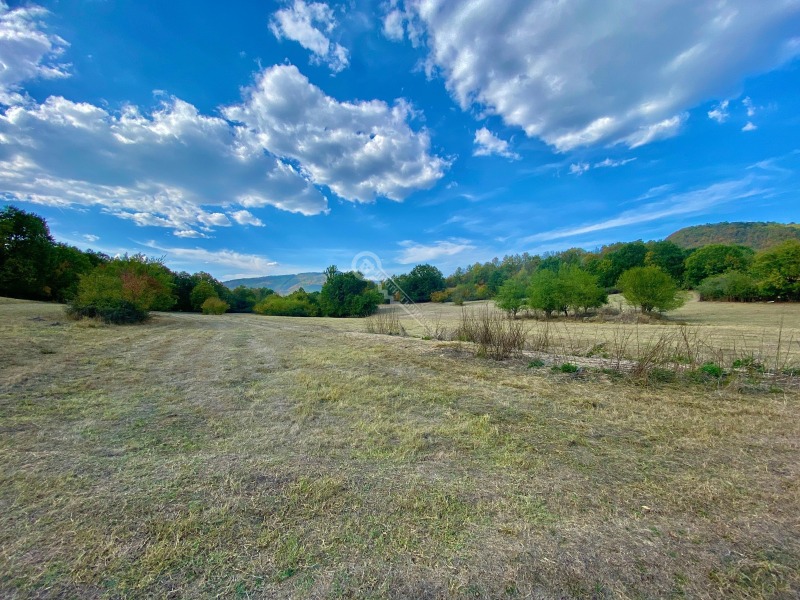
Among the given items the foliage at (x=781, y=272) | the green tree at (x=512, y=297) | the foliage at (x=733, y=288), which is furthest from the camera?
the foliage at (x=733, y=288)

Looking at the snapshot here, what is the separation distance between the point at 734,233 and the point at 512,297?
103m

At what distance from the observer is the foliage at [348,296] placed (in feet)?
130

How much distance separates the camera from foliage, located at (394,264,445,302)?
64938 mm

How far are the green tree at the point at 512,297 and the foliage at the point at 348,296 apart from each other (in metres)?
16.0

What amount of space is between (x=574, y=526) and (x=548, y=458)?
927 millimetres

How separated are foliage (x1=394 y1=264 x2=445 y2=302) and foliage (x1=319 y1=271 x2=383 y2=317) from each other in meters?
23.4

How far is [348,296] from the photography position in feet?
131

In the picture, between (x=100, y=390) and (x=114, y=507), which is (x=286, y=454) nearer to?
(x=114, y=507)

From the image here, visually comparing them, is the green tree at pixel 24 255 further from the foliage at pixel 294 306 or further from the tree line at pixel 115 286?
the foliage at pixel 294 306

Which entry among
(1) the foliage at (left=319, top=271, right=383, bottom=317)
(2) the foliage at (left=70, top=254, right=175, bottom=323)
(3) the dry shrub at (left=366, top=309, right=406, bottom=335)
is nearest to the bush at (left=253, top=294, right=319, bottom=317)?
(1) the foliage at (left=319, top=271, right=383, bottom=317)

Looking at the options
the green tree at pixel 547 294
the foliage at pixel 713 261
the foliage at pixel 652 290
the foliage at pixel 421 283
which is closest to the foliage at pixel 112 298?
the green tree at pixel 547 294

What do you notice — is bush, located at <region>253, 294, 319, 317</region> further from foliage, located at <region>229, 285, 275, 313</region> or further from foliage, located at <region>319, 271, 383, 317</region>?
foliage, located at <region>229, 285, 275, 313</region>

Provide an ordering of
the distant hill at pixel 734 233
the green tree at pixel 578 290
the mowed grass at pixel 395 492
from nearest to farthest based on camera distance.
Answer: the mowed grass at pixel 395 492, the green tree at pixel 578 290, the distant hill at pixel 734 233

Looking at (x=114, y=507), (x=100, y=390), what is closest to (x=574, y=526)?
(x=114, y=507)
